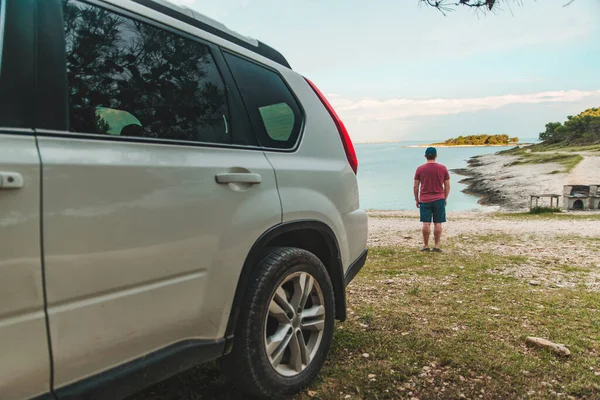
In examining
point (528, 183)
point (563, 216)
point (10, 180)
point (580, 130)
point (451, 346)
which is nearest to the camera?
point (10, 180)

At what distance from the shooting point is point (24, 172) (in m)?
1.37

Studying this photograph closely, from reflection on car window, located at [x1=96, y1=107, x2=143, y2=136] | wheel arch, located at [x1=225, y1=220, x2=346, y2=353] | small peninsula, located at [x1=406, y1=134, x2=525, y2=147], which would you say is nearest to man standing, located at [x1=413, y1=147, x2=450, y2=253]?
wheel arch, located at [x1=225, y1=220, x2=346, y2=353]

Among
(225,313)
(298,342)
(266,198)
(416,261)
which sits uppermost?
(266,198)

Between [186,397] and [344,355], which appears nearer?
[186,397]

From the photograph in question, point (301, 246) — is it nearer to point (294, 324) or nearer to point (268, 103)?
point (294, 324)

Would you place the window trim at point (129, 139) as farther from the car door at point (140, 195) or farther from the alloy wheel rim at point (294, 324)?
the alloy wheel rim at point (294, 324)

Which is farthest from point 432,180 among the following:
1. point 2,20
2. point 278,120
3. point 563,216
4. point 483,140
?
point 483,140

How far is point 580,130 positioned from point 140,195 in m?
104

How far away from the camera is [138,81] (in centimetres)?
186

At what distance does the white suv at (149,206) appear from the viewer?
1420mm

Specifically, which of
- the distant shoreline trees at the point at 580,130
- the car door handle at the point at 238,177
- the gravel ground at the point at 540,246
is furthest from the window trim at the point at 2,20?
the distant shoreline trees at the point at 580,130

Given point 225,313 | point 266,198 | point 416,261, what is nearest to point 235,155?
point 266,198

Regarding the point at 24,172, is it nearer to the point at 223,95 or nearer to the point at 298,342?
the point at 223,95

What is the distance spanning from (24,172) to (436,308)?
375cm
